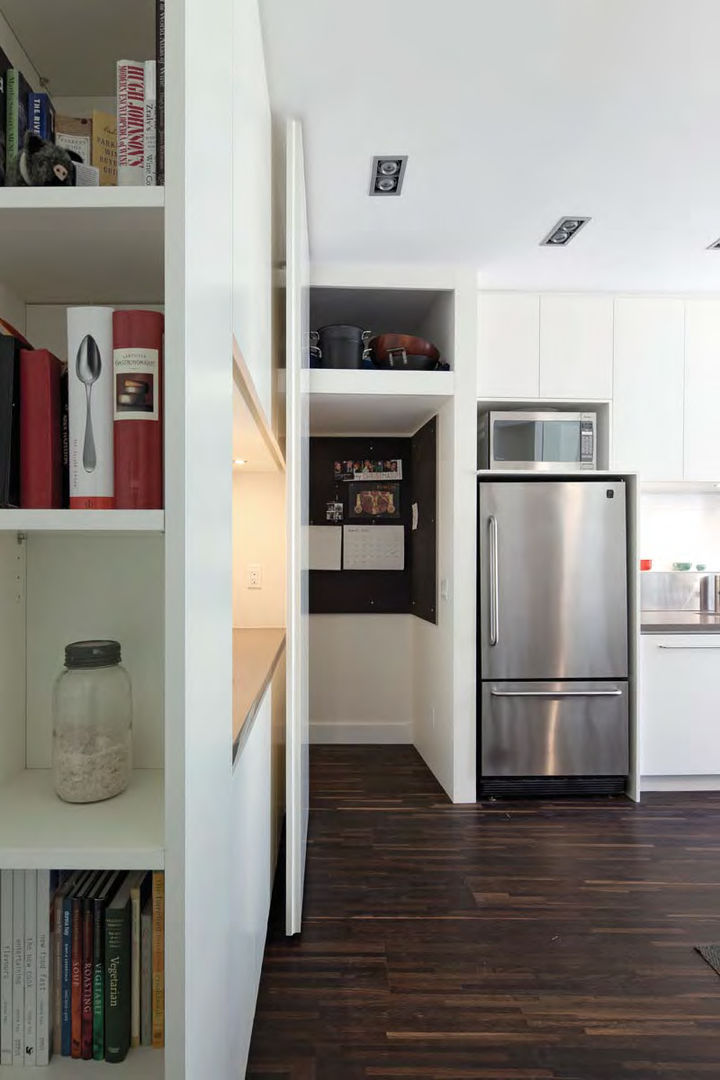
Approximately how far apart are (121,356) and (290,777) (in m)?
1.72

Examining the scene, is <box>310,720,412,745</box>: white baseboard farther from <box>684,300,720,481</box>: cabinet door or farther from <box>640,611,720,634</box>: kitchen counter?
<box>684,300,720,481</box>: cabinet door

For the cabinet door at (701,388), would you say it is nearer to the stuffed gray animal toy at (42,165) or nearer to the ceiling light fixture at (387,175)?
the ceiling light fixture at (387,175)

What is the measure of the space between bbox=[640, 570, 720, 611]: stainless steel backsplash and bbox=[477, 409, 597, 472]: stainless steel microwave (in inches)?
40.7

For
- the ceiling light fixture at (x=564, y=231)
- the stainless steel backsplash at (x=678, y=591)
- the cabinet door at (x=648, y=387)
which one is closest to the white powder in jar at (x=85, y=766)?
the ceiling light fixture at (x=564, y=231)

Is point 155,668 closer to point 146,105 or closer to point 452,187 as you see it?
point 146,105

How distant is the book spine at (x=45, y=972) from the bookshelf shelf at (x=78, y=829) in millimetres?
107

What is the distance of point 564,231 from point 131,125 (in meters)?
2.69

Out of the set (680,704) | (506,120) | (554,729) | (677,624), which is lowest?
(554,729)

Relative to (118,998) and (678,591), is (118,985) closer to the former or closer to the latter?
(118,998)

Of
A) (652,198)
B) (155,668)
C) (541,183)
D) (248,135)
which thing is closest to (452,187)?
(541,183)

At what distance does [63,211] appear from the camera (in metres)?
0.79

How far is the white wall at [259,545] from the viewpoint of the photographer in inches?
130

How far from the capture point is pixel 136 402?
0.79 metres

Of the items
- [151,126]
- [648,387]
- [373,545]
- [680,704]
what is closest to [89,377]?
[151,126]
